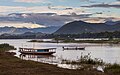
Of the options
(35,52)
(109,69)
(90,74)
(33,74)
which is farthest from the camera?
(35,52)

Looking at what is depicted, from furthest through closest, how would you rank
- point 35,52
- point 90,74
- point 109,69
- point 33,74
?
point 35,52 < point 109,69 < point 90,74 < point 33,74

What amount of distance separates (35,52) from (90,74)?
5838 cm

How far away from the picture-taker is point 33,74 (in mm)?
30578

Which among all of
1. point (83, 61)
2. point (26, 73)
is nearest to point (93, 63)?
point (83, 61)

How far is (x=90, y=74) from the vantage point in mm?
32844

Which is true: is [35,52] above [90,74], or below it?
below

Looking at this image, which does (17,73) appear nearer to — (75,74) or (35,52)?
(75,74)

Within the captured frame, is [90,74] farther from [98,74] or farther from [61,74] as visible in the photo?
[61,74]

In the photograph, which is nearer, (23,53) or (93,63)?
(93,63)

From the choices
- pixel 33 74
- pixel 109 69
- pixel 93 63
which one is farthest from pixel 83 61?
pixel 33 74

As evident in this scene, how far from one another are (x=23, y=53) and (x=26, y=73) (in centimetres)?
6155

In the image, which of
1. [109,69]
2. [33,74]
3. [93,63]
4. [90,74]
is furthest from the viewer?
[93,63]

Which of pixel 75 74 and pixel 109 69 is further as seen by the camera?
pixel 109 69

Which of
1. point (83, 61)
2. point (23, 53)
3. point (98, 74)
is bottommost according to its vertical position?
point (23, 53)
